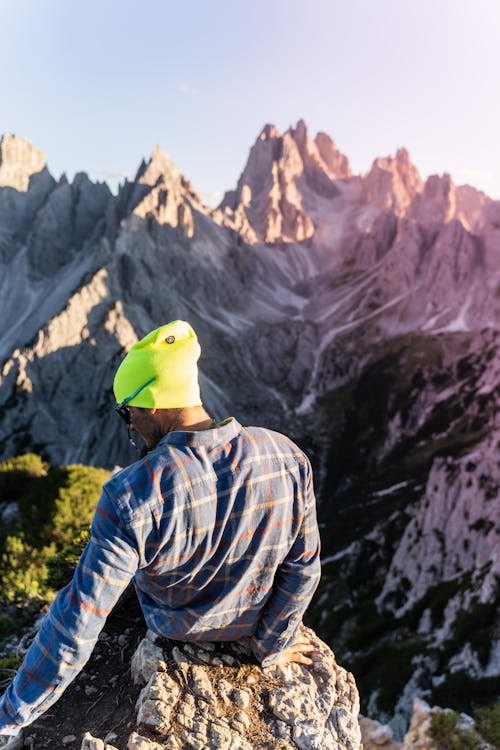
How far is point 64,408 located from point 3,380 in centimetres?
1255

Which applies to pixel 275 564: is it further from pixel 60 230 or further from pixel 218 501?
pixel 60 230

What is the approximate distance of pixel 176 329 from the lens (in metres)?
4.71

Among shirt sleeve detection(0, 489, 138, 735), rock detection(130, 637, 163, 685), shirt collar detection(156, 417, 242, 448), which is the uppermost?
shirt collar detection(156, 417, 242, 448)

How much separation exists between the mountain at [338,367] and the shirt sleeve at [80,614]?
1182 inches

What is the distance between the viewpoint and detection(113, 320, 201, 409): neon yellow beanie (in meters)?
4.45

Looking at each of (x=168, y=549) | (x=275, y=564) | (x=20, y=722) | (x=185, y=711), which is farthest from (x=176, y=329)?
(x=185, y=711)

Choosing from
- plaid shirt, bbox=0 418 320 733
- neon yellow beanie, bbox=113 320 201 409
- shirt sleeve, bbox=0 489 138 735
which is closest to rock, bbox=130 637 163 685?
plaid shirt, bbox=0 418 320 733

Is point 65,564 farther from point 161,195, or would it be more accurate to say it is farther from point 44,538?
point 161,195

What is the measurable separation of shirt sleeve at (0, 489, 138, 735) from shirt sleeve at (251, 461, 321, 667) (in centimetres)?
194

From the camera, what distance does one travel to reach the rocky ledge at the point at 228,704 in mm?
5148

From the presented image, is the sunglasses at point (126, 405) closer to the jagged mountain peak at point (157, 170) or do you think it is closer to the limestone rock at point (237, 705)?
the limestone rock at point (237, 705)

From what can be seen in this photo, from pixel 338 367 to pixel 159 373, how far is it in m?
136

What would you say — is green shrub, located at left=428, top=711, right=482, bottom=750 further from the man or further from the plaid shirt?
Answer: the man

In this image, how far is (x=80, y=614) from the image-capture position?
13.3 ft
